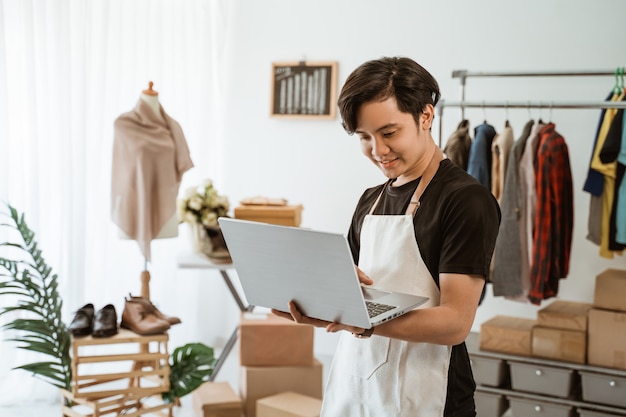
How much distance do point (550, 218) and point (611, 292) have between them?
1.25ft

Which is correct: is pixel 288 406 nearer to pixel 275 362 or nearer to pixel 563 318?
pixel 275 362

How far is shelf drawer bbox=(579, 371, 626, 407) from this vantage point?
282 centimetres

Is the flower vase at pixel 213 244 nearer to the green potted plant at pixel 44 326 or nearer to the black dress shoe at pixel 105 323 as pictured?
the green potted plant at pixel 44 326

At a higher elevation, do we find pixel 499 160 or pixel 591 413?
pixel 499 160

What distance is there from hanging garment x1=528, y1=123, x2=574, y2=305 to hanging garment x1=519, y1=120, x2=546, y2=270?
0.02 m

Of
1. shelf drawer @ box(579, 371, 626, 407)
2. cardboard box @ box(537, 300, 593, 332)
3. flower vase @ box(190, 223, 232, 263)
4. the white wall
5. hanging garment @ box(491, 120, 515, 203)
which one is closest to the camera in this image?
shelf drawer @ box(579, 371, 626, 407)

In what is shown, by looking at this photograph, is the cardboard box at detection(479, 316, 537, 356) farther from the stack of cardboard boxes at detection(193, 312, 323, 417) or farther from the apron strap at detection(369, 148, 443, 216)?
the apron strap at detection(369, 148, 443, 216)

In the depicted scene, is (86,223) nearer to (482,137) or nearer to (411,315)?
(482,137)

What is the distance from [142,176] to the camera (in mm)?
3289

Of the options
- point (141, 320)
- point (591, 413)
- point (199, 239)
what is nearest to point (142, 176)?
point (199, 239)

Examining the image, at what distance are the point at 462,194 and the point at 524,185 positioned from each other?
1872 millimetres

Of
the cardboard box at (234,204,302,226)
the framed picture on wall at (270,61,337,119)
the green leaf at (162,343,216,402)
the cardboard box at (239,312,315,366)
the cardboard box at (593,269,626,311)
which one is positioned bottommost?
the green leaf at (162,343,216,402)

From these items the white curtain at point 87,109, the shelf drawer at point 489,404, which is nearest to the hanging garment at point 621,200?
the shelf drawer at point 489,404

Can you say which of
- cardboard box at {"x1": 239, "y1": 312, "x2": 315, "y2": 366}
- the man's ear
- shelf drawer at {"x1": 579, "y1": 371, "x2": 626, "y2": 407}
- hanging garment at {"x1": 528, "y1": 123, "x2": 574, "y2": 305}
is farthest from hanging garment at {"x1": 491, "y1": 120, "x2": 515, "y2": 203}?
the man's ear
